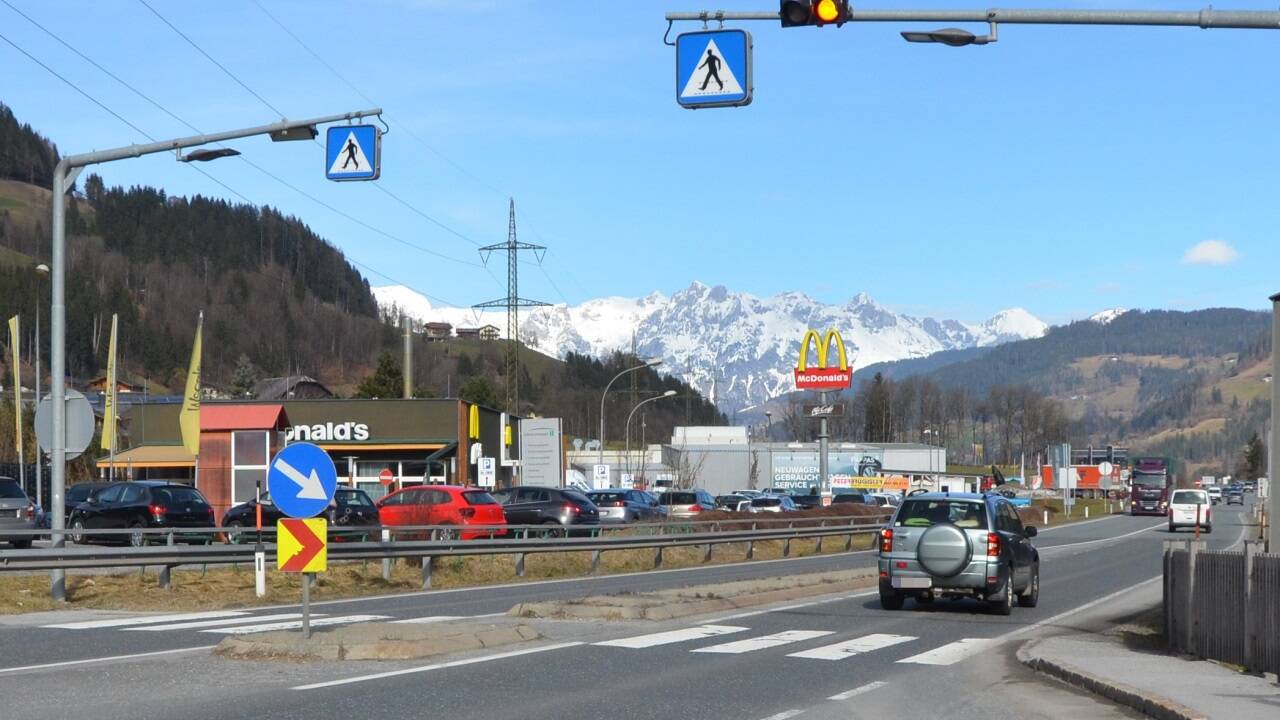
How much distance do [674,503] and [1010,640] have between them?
38.5 meters

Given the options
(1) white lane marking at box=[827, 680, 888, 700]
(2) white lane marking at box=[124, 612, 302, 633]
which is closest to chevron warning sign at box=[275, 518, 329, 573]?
(2) white lane marking at box=[124, 612, 302, 633]

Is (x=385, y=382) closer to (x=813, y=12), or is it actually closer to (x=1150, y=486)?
(x=1150, y=486)

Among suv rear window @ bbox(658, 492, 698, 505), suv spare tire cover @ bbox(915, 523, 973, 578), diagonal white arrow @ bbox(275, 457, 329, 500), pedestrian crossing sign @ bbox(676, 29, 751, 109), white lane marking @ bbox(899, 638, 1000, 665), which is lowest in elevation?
suv rear window @ bbox(658, 492, 698, 505)

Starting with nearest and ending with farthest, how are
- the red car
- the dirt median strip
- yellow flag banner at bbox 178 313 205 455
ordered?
1. the dirt median strip
2. the red car
3. yellow flag banner at bbox 178 313 205 455

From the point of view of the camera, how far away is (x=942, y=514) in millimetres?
21406

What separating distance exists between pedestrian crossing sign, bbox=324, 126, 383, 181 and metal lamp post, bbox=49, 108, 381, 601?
0.99 feet

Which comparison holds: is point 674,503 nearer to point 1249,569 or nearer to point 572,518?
point 572,518

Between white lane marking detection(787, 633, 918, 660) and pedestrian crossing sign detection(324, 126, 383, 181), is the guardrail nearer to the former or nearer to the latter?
pedestrian crossing sign detection(324, 126, 383, 181)

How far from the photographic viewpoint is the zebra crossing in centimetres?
1567

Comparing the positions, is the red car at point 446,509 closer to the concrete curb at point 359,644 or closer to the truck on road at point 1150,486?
the concrete curb at point 359,644

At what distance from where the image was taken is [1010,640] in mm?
18188

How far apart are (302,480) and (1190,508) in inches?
2301

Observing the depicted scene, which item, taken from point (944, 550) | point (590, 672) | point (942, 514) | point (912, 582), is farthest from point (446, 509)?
point (590, 672)

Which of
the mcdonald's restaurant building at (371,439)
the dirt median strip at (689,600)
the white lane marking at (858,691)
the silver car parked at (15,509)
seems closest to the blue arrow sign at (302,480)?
the dirt median strip at (689,600)
